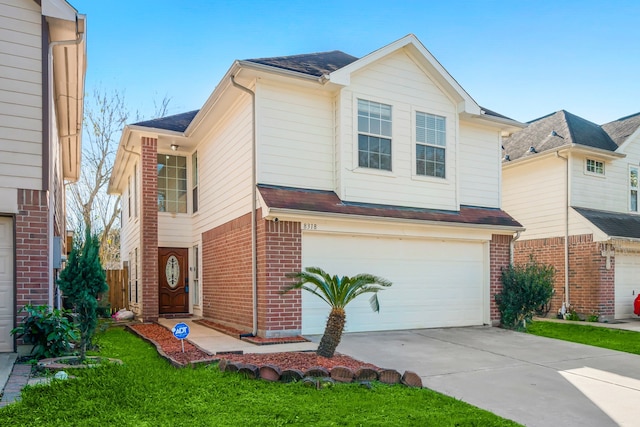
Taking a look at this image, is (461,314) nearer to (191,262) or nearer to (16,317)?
(191,262)

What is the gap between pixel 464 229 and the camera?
11.6 m

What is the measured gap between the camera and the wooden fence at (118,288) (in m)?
16.0

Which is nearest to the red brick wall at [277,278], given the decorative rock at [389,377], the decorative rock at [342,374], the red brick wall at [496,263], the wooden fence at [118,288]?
the decorative rock at [342,374]

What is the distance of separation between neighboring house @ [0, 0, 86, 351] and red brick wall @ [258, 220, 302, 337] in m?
3.69

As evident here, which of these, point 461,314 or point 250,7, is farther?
point 250,7

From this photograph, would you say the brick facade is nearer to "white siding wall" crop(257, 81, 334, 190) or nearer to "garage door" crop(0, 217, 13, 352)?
"white siding wall" crop(257, 81, 334, 190)

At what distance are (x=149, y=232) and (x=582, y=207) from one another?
546 inches

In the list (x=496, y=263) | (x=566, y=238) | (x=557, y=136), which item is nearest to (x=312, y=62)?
(x=496, y=263)

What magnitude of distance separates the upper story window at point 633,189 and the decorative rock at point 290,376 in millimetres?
16452

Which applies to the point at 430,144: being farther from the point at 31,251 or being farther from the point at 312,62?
the point at 31,251

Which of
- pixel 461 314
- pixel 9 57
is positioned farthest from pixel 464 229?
pixel 9 57

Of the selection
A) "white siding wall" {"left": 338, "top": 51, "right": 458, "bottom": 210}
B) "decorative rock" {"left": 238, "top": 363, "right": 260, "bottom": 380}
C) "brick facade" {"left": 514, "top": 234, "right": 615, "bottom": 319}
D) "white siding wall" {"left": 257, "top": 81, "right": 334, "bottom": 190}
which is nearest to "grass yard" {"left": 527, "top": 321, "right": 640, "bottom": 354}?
"brick facade" {"left": 514, "top": 234, "right": 615, "bottom": 319}

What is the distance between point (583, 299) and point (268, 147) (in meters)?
11.9

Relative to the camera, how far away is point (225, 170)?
38.8 ft
